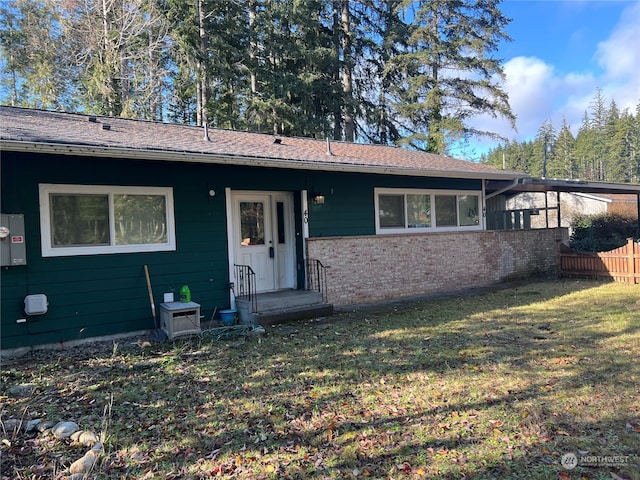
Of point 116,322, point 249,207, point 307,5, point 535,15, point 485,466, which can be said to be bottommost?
point 485,466

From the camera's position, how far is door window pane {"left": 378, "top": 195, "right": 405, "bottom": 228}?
1011 cm

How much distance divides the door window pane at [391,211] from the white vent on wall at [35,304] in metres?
6.65

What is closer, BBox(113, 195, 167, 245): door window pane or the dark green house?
the dark green house

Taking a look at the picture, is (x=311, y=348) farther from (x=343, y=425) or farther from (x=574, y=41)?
(x=574, y=41)

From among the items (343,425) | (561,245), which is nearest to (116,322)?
(343,425)

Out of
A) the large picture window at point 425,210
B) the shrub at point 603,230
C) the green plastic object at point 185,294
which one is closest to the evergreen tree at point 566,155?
the shrub at point 603,230

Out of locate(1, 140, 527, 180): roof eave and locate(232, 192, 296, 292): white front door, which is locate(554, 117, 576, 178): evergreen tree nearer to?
locate(1, 140, 527, 180): roof eave

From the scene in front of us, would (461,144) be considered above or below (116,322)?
above

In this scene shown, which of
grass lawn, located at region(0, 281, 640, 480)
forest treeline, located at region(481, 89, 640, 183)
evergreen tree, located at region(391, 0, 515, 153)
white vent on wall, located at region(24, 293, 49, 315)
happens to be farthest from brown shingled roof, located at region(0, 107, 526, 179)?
forest treeline, located at region(481, 89, 640, 183)

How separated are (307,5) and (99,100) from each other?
377 inches

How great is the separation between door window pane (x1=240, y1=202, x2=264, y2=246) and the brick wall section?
1028 millimetres

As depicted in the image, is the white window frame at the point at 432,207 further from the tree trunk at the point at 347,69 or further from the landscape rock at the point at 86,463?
the tree trunk at the point at 347,69

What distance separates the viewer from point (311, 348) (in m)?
5.99

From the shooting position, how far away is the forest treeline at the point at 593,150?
5891 cm
